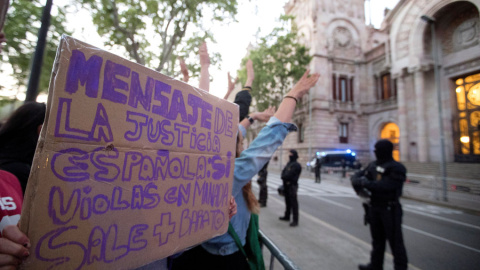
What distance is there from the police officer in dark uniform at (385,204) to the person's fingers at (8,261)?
384 centimetres

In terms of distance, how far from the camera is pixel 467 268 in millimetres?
3744

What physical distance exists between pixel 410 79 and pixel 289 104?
2332cm

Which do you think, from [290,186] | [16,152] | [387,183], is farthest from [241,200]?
[290,186]

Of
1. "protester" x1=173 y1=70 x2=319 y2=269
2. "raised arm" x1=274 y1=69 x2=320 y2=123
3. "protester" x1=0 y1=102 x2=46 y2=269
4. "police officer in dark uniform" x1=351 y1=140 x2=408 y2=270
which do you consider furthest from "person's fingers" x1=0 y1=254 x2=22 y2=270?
"police officer in dark uniform" x1=351 y1=140 x2=408 y2=270

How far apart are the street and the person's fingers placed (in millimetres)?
3713

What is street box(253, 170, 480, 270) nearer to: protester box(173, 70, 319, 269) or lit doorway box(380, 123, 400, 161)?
protester box(173, 70, 319, 269)

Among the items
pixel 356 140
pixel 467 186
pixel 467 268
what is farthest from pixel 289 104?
pixel 356 140

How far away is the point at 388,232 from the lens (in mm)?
3248

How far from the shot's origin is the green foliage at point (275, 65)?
74.9ft

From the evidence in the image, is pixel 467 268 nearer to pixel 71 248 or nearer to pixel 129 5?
pixel 71 248

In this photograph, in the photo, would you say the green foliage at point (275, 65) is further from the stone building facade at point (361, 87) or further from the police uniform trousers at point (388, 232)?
the police uniform trousers at point (388, 232)

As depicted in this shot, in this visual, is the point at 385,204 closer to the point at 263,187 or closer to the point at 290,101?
the point at 290,101

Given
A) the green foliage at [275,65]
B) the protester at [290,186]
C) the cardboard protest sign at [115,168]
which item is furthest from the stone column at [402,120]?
the cardboard protest sign at [115,168]

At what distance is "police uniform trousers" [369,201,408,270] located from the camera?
Result: 10.3 ft
